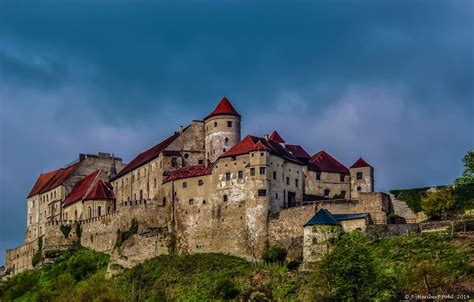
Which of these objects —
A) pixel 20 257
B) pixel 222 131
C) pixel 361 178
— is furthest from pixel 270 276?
pixel 20 257

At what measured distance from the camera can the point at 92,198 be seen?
124875 mm

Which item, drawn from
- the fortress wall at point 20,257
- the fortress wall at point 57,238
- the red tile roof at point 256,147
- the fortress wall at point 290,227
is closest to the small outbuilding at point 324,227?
the fortress wall at point 290,227

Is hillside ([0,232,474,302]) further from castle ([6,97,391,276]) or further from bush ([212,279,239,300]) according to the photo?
castle ([6,97,391,276])

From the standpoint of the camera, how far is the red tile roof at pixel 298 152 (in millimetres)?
113938

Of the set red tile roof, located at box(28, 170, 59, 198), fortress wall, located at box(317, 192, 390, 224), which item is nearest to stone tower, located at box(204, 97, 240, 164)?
fortress wall, located at box(317, 192, 390, 224)

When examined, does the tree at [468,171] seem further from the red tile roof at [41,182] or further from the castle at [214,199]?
the red tile roof at [41,182]

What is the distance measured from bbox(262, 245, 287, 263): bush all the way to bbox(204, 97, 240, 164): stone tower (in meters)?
16.0

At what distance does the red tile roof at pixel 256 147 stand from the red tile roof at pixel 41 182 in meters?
44.0

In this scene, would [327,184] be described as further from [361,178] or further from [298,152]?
[298,152]

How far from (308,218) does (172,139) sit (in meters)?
24.7

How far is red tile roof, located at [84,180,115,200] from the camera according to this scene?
125250 mm

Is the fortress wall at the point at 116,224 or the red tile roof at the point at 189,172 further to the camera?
the fortress wall at the point at 116,224

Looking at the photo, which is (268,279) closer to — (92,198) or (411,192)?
(411,192)

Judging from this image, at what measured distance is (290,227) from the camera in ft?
332
